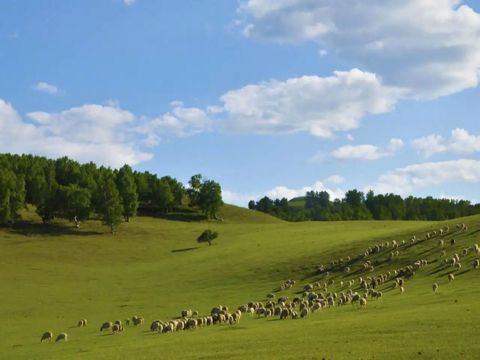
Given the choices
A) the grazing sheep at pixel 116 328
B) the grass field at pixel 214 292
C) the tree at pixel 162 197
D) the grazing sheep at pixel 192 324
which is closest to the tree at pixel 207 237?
the grass field at pixel 214 292

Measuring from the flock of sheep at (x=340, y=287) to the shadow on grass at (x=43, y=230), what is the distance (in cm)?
6091

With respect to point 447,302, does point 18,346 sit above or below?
below

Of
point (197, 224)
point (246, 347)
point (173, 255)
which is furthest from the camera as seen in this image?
point (197, 224)

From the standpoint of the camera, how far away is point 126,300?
6250 cm

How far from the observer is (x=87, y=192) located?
117m

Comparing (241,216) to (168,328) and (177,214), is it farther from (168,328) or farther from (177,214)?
(168,328)

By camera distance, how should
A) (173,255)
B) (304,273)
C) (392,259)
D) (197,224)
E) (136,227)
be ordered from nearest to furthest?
1. (392,259)
2. (304,273)
3. (173,255)
4. (136,227)
5. (197,224)

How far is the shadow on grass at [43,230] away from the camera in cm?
11007

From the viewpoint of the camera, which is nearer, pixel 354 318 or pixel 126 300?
pixel 354 318

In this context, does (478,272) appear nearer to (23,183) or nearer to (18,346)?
(18,346)

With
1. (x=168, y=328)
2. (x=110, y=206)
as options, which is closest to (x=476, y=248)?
(x=168, y=328)

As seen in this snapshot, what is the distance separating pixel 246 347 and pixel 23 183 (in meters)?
98.8

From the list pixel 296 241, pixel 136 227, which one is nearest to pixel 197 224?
pixel 136 227

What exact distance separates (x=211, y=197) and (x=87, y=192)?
122 ft
